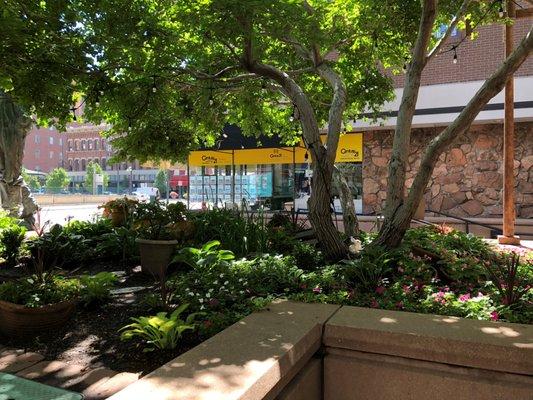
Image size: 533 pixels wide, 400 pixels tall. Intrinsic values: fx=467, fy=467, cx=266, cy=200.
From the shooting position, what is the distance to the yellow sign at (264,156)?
19.1 metres

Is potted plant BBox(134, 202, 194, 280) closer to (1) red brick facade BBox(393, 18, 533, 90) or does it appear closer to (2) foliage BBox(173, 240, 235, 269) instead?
(2) foliage BBox(173, 240, 235, 269)

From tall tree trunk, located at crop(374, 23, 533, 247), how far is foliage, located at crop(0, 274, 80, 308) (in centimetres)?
353

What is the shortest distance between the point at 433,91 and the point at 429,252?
419 inches

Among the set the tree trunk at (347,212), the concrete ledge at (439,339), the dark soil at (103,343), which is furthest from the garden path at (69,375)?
the tree trunk at (347,212)

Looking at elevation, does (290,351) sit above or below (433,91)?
below

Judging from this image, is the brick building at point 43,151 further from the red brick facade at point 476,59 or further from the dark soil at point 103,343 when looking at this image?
the dark soil at point 103,343

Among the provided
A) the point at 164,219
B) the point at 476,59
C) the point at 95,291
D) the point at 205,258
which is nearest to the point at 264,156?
the point at 476,59

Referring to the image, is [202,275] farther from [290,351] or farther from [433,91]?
[433,91]

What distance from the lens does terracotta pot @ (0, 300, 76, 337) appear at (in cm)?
386

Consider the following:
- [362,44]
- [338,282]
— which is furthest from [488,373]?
[362,44]

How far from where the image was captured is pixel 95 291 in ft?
14.8

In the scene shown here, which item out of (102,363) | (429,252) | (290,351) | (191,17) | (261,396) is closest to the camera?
(261,396)

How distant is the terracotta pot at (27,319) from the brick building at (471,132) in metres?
12.1

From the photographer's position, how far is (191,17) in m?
5.24
